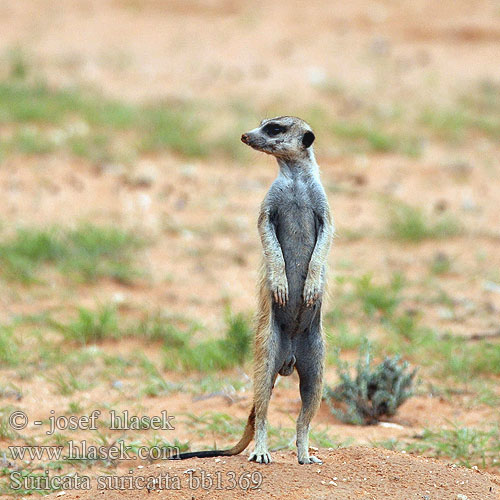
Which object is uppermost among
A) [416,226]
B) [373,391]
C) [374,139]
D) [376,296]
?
[374,139]

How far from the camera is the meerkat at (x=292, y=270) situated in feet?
11.8

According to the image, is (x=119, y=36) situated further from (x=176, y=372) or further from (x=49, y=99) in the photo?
(x=176, y=372)

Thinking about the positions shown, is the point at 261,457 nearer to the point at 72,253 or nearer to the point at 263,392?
the point at 263,392

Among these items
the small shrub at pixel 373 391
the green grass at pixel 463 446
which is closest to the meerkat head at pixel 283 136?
the small shrub at pixel 373 391

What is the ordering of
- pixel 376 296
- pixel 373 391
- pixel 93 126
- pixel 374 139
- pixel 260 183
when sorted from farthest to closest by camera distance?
pixel 374 139
pixel 93 126
pixel 260 183
pixel 376 296
pixel 373 391

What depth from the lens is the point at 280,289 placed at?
11.7 feet

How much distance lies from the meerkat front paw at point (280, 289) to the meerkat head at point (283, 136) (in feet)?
1.72

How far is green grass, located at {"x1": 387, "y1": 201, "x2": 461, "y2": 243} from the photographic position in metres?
7.47

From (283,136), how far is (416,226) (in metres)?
4.00

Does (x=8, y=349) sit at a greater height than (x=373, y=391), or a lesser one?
greater

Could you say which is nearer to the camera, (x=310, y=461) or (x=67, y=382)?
(x=310, y=461)

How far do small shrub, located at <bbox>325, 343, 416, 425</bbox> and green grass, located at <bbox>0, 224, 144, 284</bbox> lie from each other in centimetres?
247

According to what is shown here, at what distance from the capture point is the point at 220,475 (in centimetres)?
346

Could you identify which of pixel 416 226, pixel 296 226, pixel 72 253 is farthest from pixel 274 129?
pixel 416 226
